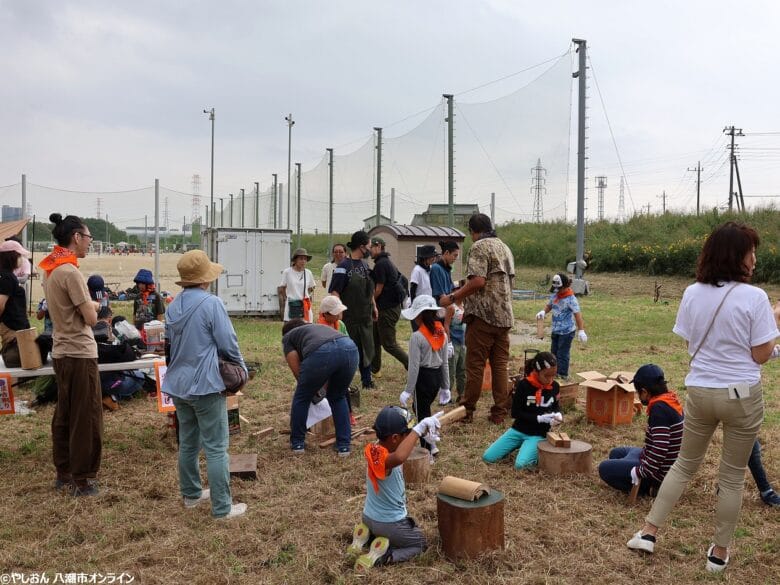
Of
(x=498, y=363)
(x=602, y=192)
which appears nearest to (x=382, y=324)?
(x=498, y=363)

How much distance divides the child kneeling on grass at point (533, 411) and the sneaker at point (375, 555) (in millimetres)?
1876

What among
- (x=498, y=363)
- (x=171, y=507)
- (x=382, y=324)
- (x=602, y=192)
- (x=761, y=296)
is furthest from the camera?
(x=602, y=192)

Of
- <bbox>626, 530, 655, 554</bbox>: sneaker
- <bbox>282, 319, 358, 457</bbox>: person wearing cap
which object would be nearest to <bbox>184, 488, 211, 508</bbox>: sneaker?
<bbox>282, 319, 358, 457</bbox>: person wearing cap

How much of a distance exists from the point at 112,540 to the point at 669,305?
1589cm

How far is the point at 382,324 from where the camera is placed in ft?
26.5

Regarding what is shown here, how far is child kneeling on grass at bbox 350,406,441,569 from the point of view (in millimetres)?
3422

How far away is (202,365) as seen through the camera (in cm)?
389

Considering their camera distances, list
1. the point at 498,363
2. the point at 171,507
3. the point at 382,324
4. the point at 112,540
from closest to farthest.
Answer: the point at 112,540, the point at 171,507, the point at 498,363, the point at 382,324

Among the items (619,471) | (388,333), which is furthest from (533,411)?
(388,333)

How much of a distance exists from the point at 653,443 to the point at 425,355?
1.82m

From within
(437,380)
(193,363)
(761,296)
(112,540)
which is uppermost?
(761,296)

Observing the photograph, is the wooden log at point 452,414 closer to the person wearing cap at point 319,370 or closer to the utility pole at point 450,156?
the person wearing cap at point 319,370

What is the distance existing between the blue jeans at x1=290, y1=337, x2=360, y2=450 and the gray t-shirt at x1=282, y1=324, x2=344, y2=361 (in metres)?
0.03

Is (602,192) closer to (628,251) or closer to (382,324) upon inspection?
(628,251)
